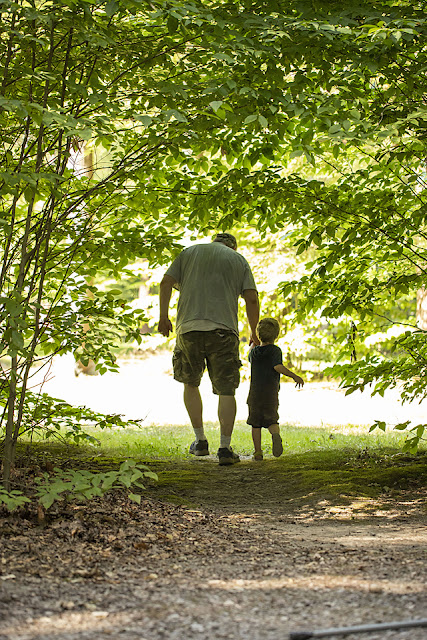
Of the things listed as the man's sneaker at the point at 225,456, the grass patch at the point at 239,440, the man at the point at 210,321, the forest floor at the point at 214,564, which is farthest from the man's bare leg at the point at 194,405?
the forest floor at the point at 214,564

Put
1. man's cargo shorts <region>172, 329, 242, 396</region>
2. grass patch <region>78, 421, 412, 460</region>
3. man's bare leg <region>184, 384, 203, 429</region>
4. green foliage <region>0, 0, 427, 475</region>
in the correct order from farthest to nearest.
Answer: grass patch <region>78, 421, 412, 460</region>, man's bare leg <region>184, 384, 203, 429</region>, man's cargo shorts <region>172, 329, 242, 396</region>, green foliage <region>0, 0, 427, 475</region>

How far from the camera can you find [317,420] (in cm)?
1153

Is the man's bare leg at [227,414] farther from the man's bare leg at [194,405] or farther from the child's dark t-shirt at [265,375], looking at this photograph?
the child's dark t-shirt at [265,375]

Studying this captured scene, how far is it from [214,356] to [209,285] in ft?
2.17

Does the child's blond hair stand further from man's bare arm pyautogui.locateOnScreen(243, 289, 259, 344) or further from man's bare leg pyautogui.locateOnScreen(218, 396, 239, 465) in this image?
man's bare leg pyautogui.locateOnScreen(218, 396, 239, 465)

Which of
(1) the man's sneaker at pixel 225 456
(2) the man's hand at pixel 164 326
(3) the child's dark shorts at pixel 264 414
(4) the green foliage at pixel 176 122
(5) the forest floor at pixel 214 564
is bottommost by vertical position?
(5) the forest floor at pixel 214 564

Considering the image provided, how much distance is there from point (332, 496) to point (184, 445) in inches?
142

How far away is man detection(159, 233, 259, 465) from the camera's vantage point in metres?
5.98

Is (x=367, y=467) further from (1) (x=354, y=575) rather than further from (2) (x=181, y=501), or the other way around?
(1) (x=354, y=575)

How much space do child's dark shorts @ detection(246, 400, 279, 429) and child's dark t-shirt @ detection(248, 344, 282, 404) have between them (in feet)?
0.13

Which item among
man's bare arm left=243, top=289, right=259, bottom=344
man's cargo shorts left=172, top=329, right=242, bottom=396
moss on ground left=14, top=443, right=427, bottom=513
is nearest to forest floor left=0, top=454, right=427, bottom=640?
Answer: moss on ground left=14, top=443, right=427, bottom=513

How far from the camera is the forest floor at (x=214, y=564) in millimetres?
2225

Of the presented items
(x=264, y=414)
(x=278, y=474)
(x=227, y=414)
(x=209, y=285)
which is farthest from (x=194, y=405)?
(x=209, y=285)

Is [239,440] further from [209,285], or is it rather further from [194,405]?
[209,285]
